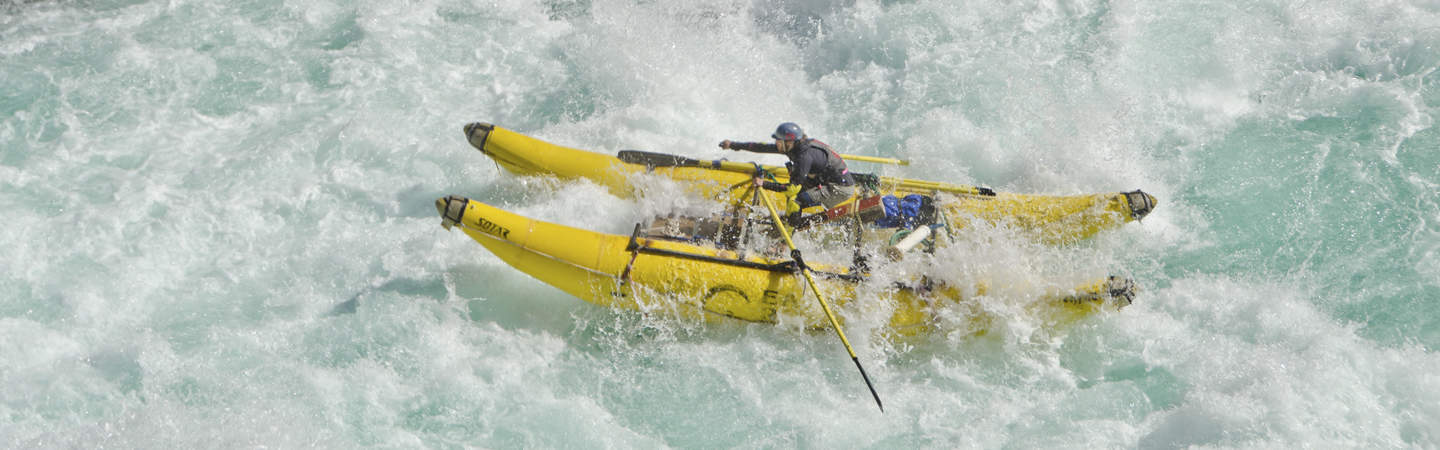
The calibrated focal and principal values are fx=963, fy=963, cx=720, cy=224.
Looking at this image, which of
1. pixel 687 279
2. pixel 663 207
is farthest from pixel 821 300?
pixel 663 207

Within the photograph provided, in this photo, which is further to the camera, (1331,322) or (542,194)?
(542,194)

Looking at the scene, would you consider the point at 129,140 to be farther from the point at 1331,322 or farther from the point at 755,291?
the point at 1331,322

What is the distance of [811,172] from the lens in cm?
760

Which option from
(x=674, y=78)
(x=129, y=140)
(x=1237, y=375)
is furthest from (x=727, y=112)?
(x=129, y=140)

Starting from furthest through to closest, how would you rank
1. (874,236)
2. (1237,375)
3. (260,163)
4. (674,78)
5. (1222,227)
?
(674,78) < (260,163) < (1222,227) < (874,236) < (1237,375)

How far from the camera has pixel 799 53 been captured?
11133 mm

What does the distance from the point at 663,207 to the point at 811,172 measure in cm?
125

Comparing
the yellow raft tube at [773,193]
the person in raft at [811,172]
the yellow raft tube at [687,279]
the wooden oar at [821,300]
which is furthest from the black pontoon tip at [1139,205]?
the wooden oar at [821,300]

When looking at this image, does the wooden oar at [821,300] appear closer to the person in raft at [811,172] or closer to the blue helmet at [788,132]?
the person in raft at [811,172]

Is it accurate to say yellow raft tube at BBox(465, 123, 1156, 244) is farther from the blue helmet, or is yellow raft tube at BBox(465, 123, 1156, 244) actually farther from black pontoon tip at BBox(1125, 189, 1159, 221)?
the blue helmet

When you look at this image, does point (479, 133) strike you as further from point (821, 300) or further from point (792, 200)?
point (821, 300)

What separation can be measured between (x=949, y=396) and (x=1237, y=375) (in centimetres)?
202

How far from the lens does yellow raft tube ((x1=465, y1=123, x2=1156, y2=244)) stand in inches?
302

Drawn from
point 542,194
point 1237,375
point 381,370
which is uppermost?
point 1237,375
